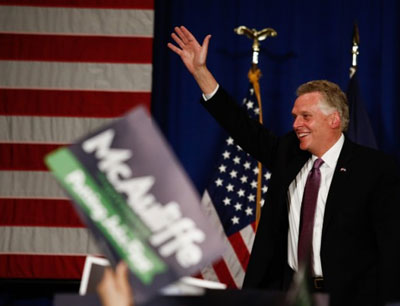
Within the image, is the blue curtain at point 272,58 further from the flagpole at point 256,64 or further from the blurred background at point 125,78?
the flagpole at point 256,64

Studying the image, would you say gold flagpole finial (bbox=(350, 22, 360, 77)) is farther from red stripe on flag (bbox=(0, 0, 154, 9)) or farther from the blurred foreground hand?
the blurred foreground hand

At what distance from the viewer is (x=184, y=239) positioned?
100 cm

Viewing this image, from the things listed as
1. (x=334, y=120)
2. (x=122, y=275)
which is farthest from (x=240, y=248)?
(x=122, y=275)

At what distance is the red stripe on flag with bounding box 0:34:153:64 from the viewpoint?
4258 millimetres

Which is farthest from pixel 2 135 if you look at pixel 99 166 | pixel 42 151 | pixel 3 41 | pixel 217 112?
pixel 99 166

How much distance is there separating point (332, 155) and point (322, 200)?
221 mm

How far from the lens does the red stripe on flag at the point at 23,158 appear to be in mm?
4234

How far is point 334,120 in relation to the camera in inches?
107

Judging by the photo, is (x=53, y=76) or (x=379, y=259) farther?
(x=53, y=76)

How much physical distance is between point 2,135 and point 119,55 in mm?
Result: 910

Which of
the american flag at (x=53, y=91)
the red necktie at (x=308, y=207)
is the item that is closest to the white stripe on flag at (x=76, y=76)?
the american flag at (x=53, y=91)

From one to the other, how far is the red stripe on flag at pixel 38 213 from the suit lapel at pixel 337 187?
6.99 feet

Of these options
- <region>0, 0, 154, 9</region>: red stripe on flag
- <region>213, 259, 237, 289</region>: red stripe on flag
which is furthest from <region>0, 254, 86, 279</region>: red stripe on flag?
<region>0, 0, 154, 9</region>: red stripe on flag

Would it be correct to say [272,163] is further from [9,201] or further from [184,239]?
[9,201]
